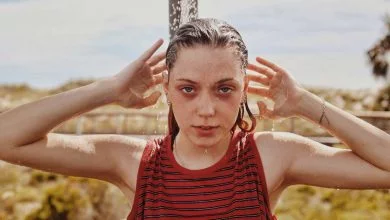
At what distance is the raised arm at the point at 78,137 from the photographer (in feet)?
8.09

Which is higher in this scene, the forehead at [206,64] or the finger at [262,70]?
the forehead at [206,64]

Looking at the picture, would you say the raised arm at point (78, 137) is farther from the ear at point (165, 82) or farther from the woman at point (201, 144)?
the ear at point (165, 82)

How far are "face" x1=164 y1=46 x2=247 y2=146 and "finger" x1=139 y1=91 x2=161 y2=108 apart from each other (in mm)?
299

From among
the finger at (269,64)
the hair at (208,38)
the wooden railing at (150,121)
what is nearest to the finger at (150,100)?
the hair at (208,38)

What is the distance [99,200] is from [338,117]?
13.6ft

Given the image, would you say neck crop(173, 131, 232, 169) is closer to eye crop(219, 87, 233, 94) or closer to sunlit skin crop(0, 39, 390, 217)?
sunlit skin crop(0, 39, 390, 217)

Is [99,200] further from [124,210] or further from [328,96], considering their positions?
[328,96]

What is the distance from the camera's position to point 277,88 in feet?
8.57

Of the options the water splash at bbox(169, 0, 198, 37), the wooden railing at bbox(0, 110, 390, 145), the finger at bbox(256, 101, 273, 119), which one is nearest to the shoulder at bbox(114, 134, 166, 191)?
the finger at bbox(256, 101, 273, 119)

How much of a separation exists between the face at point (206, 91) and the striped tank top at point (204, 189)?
0.21 metres

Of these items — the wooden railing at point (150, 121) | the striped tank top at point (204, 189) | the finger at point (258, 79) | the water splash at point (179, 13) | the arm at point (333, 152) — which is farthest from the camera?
the wooden railing at point (150, 121)

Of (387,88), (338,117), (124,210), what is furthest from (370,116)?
(338,117)

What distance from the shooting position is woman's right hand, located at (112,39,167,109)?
2.55m

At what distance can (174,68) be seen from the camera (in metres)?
2.35
